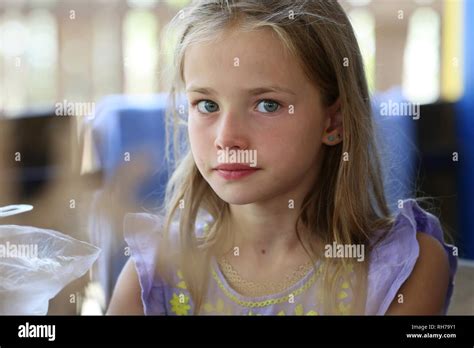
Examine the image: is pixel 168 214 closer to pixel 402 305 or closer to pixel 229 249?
pixel 229 249

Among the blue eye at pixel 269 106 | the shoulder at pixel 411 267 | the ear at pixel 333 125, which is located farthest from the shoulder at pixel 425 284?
the blue eye at pixel 269 106

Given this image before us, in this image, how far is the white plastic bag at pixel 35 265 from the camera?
1345 mm

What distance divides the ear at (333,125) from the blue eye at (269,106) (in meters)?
0.09

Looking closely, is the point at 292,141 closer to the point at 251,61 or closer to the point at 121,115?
the point at 251,61

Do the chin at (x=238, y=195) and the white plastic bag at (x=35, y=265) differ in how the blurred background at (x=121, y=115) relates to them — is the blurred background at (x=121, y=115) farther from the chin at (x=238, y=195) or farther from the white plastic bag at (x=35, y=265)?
the chin at (x=238, y=195)

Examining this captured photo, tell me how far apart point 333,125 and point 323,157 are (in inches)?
2.5

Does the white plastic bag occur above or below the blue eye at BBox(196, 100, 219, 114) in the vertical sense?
below

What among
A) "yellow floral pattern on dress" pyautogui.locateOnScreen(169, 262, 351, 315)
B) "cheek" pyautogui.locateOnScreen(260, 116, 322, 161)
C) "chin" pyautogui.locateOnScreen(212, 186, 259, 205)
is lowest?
"yellow floral pattern on dress" pyautogui.locateOnScreen(169, 262, 351, 315)

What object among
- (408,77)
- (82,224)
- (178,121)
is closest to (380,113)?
(408,77)

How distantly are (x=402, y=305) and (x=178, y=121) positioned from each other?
0.54m

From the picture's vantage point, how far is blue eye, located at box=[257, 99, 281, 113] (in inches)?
49.3

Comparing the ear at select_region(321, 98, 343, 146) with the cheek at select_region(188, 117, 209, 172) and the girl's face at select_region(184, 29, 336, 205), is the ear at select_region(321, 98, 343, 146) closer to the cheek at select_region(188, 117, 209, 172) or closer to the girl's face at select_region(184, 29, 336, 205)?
the girl's face at select_region(184, 29, 336, 205)

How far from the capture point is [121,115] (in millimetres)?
1330

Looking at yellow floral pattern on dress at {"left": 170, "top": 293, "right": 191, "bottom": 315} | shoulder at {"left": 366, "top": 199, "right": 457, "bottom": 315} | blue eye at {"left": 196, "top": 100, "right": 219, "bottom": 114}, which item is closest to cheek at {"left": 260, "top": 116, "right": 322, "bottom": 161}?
blue eye at {"left": 196, "top": 100, "right": 219, "bottom": 114}
